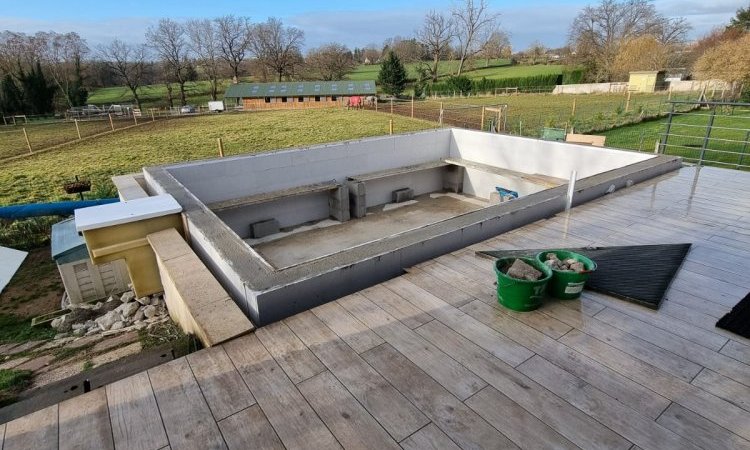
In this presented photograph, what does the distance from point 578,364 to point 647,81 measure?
31.7 metres

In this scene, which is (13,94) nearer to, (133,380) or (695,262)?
(133,380)

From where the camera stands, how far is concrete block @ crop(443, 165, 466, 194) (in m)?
10.0

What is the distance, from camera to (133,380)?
6.28 ft

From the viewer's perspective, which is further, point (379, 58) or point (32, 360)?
point (379, 58)

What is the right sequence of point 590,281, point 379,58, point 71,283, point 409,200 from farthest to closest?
point 379,58 < point 409,200 < point 71,283 < point 590,281

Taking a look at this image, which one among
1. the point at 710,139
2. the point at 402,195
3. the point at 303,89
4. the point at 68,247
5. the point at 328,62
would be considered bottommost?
the point at 402,195

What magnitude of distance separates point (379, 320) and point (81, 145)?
16802 millimetres

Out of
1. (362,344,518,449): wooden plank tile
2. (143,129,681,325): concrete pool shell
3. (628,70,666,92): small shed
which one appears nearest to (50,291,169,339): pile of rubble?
(143,129,681,325): concrete pool shell

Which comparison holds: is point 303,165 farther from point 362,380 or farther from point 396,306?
point 362,380

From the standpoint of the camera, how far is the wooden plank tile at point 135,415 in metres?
1.58

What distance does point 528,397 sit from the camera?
1.76m

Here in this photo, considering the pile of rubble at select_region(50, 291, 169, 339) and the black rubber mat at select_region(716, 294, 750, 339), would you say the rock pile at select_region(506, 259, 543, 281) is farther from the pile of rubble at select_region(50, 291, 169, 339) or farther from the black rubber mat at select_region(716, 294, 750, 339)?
the pile of rubble at select_region(50, 291, 169, 339)

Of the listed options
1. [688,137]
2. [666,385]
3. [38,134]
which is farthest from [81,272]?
[38,134]

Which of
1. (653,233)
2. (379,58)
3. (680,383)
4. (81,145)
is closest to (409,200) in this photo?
(653,233)
